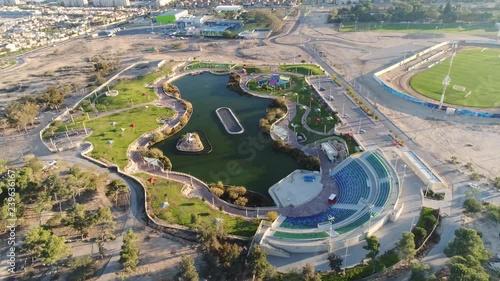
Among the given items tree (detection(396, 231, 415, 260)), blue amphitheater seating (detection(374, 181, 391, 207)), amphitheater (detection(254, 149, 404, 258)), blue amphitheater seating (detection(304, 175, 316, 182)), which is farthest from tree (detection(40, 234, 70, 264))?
blue amphitheater seating (detection(374, 181, 391, 207))

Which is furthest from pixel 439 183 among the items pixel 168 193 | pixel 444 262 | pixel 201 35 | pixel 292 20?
pixel 292 20

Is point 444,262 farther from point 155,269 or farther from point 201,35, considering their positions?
point 201,35

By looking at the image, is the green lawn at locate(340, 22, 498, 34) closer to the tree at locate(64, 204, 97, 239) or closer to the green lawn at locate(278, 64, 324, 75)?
the green lawn at locate(278, 64, 324, 75)

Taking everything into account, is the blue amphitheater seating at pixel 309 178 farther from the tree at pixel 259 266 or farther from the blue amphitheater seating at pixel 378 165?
the tree at pixel 259 266

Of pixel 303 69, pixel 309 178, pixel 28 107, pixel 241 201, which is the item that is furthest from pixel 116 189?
pixel 303 69

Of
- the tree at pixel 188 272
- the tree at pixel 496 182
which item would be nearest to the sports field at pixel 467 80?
the tree at pixel 496 182
